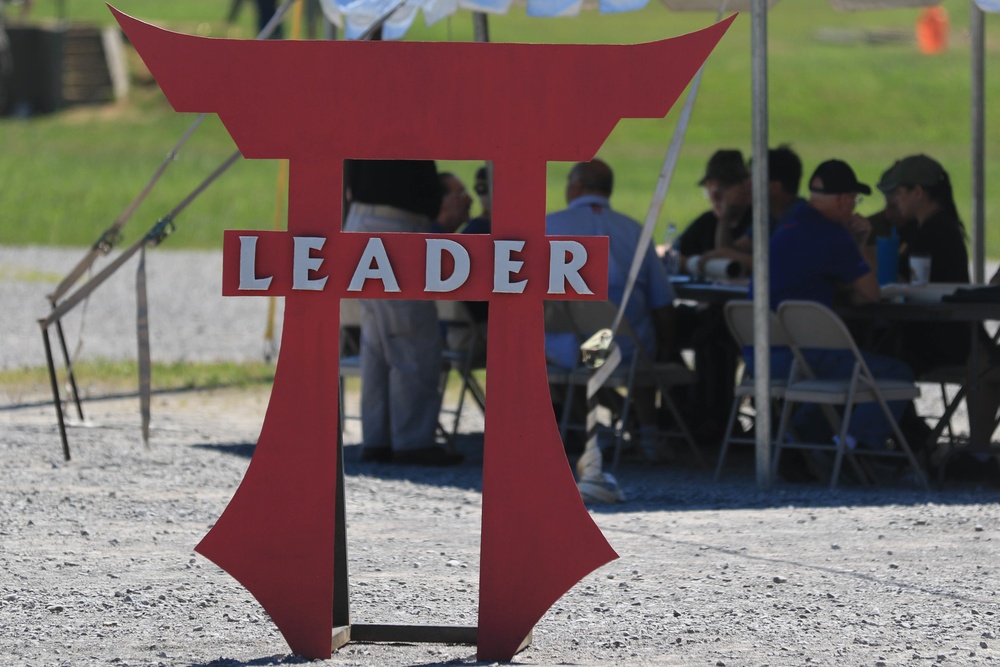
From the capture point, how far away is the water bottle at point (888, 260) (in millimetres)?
8141

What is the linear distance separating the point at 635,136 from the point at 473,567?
1149 inches

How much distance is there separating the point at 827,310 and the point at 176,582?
2998 mm

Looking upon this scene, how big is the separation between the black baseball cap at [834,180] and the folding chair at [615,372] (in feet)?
3.54

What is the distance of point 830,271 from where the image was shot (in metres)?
7.28

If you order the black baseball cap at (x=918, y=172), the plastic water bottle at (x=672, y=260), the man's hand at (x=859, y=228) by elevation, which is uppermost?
the black baseball cap at (x=918, y=172)

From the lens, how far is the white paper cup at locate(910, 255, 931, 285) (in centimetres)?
800

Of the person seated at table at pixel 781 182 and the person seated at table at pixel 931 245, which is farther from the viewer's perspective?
the person seated at table at pixel 781 182

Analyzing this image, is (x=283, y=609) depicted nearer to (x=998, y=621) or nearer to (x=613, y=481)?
(x=998, y=621)

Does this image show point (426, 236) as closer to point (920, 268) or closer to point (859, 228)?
point (859, 228)

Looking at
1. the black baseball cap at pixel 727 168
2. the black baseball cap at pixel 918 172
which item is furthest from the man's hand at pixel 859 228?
the black baseball cap at pixel 727 168

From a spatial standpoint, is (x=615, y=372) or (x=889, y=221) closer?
(x=615, y=372)

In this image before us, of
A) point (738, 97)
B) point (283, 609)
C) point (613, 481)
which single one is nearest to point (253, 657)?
point (283, 609)

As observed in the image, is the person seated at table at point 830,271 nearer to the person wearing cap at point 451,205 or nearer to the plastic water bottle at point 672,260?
the plastic water bottle at point 672,260

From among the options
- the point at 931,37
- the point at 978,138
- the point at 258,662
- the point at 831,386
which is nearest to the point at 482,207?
the point at 831,386
